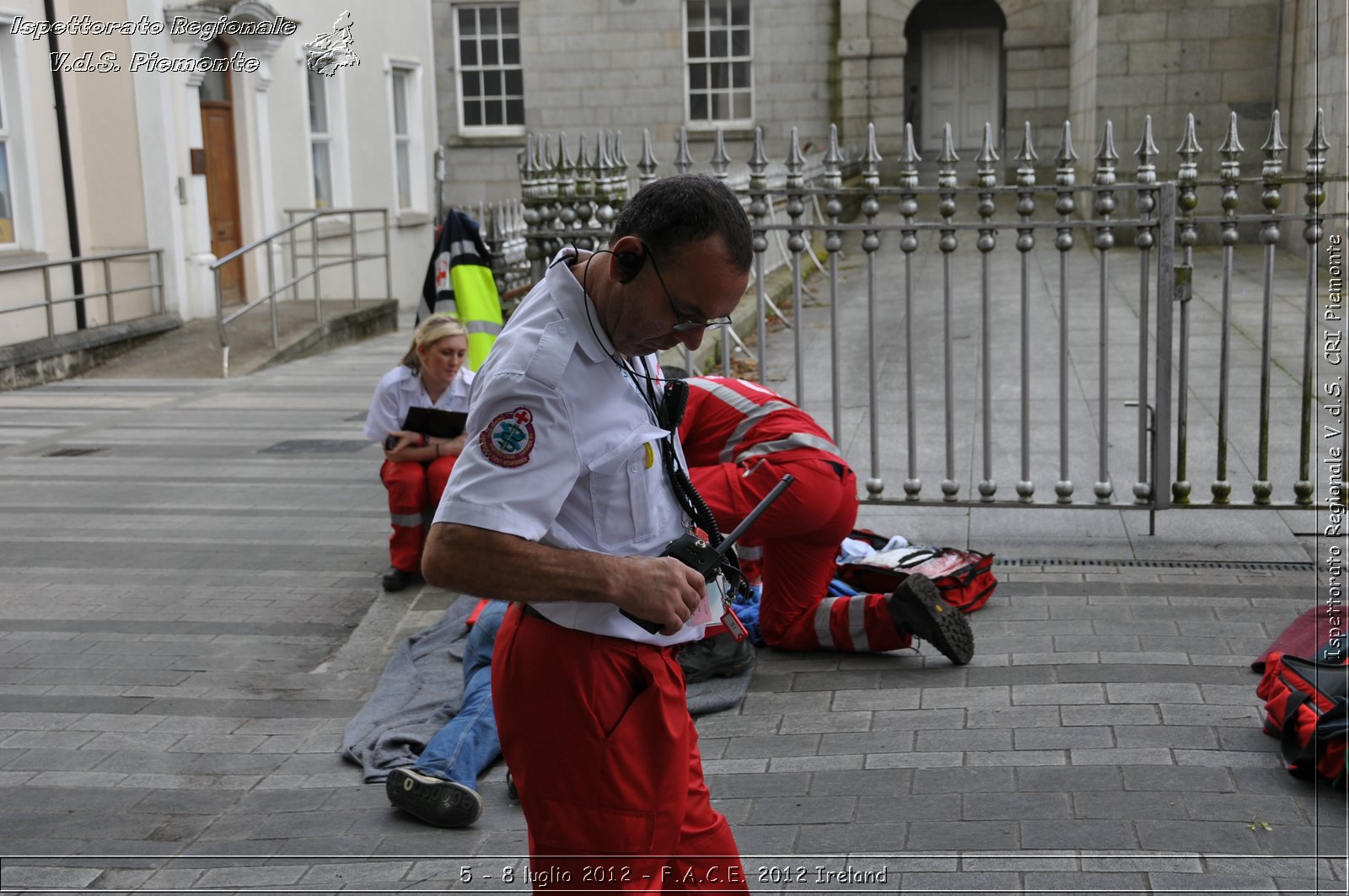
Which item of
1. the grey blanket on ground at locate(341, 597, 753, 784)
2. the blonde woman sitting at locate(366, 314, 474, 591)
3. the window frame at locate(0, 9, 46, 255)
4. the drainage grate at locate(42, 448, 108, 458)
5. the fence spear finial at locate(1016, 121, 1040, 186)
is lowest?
the grey blanket on ground at locate(341, 597, 753, 784)

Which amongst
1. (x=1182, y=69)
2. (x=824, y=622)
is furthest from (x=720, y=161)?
(x=1182, y=69)

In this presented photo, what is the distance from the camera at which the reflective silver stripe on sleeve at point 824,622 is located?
5031 millimetres

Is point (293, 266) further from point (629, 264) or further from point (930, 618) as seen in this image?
point (629, 264)

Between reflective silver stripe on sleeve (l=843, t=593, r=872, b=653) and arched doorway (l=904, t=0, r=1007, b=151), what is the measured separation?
2290 centimetres

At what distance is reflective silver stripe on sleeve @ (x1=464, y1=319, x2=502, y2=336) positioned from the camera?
6.97m

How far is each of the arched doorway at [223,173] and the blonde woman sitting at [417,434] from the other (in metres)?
11.1

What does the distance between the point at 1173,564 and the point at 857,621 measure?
1741 mm

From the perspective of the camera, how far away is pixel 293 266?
18.1 meters

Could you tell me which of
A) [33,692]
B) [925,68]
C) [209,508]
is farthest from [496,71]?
[33,692]

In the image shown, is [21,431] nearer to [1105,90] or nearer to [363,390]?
[363,390]

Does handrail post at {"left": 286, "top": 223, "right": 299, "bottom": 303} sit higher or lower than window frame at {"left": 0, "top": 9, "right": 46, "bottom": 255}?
lower

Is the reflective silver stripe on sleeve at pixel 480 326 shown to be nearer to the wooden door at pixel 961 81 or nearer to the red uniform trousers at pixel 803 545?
the red uniform trousers at pixel 803 545

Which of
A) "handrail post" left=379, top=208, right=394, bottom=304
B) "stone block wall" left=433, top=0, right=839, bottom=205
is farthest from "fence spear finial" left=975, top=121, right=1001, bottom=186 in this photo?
"stone block wall" left=433, top=0, right=839, bottom=205

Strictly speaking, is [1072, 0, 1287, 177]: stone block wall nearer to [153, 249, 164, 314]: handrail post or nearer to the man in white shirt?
[153, 249, 164, 314]: handrail post
